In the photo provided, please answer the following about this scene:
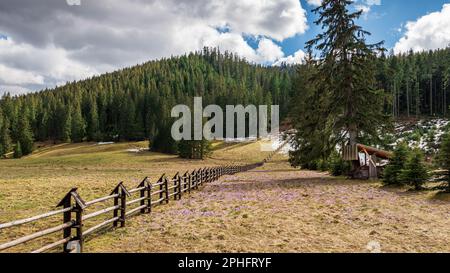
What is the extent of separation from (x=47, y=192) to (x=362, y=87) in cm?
2418

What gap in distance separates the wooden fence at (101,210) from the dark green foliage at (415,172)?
13.3 meters

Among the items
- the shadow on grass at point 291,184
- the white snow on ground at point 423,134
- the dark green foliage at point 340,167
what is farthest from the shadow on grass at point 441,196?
the white snow on ground at point 423,134

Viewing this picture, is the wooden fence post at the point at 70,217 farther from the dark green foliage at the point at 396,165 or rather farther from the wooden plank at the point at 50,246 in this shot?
the dark green foliage at the point at 396,165

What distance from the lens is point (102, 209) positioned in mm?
12102

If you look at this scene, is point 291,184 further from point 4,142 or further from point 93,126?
point 93,126

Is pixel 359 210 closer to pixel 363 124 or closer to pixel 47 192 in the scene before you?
pixel 363 124

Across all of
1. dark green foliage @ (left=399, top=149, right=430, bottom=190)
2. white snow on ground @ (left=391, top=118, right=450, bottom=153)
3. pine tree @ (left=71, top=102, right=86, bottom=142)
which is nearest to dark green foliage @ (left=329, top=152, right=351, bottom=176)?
dark green foliage @ (left=399, top=149, right=430, bottom=190)

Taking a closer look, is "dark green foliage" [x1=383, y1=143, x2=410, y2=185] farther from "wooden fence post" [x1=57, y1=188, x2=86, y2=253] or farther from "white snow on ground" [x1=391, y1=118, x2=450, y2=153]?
"white snow on ground" [x1=391, y1=118, x2=450, y2=153]

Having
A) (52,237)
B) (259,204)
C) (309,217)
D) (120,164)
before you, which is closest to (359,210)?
(309,217)

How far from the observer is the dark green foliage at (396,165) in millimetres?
20062

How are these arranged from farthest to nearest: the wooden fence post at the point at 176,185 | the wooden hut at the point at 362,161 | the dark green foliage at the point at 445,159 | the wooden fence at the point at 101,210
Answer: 1. the wooden hut at the point at 362,161
2. the wooden fence post at the point at 176,185
3. the dark green foliage at the point at 445,159
4. the wooden fence at the point at 101,210

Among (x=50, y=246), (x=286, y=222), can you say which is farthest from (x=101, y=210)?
(x=286, y=222)

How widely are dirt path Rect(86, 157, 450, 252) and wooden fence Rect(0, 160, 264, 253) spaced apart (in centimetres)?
52

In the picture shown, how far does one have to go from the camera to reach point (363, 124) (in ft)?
82.4
